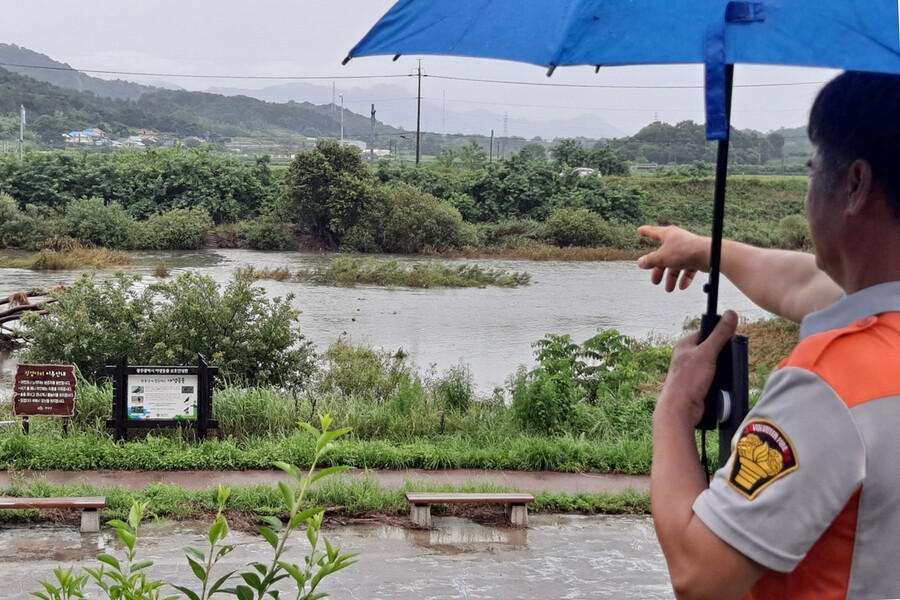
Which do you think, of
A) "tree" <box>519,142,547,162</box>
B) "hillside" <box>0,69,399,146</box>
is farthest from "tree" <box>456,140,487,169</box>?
"hillside" <box>0,69,399,146</box>

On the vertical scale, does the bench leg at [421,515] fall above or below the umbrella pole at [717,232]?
below

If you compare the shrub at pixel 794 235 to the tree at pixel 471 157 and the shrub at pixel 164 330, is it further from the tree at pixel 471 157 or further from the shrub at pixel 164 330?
the shrub at pixel 164 330

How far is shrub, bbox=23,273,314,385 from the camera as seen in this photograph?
9.96 m

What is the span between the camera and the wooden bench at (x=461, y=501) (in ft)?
19.5

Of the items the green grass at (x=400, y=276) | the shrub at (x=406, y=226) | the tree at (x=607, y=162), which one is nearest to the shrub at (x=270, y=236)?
the shrub at (x=406, y=226)

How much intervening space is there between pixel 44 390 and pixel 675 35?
714 centimetres

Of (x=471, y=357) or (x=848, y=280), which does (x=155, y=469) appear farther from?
(x=471, y=357)

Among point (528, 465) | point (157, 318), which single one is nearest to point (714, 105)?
point (528, 465)

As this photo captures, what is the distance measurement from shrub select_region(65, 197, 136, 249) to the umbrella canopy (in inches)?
1377

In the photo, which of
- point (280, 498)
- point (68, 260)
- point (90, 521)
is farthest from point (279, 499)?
point (68, 260)

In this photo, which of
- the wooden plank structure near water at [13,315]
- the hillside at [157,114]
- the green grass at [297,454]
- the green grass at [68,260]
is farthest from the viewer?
the hillside at [157,114]

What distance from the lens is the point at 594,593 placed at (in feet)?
16.3

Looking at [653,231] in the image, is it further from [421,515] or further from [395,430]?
[395,430]

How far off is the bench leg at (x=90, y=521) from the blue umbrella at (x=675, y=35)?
4.57 m
